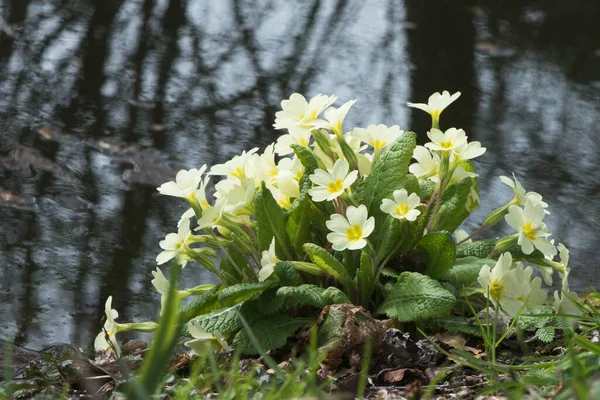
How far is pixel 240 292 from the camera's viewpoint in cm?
258

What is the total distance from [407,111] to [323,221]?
9.54 feet

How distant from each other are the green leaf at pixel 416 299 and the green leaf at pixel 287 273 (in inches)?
11.0

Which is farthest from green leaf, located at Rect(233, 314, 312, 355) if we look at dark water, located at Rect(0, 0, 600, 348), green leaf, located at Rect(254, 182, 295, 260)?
dark water, located at Rect(0, 0, 600, 348)

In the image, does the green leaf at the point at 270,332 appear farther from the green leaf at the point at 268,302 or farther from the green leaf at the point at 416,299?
the green leaf at the point at 416,299

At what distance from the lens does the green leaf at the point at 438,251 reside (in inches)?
104

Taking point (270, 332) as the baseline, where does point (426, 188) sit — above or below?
above

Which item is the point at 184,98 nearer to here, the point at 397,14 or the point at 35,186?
the point at 35,186

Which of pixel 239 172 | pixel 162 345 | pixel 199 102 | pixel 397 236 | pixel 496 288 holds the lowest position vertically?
pixel 199 102

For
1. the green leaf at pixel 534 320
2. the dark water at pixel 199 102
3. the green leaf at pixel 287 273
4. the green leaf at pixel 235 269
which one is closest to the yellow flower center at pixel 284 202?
the green leaf at pixel 235 269

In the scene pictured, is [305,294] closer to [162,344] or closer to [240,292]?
Answer: [240,292]

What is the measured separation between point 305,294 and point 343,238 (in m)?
0.19

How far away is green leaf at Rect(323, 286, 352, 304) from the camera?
2.58 metres

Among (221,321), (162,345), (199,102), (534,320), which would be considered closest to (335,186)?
(221,321)

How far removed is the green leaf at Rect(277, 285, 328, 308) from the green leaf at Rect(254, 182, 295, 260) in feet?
0.68
